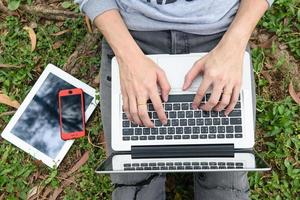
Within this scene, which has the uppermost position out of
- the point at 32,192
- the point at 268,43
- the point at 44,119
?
the point at 268,43

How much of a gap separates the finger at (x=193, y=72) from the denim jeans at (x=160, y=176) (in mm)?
137

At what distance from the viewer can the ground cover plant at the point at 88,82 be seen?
2.22m

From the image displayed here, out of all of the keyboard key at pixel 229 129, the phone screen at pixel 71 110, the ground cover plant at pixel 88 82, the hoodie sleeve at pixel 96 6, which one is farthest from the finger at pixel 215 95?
the phone screen at pixel 71 110

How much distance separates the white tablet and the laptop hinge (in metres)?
0.62

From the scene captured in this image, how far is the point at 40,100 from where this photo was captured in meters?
2.38

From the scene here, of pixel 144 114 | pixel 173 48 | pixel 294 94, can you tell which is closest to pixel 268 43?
pixel 294 94

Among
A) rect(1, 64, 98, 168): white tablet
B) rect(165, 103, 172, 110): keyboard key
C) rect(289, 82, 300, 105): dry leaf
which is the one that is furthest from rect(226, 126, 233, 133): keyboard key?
rect(1, 64, 98, 168): white tablet

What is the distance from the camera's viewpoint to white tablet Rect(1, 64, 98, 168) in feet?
7.66

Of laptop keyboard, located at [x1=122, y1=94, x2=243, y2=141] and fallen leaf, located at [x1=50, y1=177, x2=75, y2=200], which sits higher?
laptop keyboard, located at [x1=122, y1=94, x2=243, y2=141]

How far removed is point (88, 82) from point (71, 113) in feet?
0.56

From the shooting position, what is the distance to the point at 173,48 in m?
1.87

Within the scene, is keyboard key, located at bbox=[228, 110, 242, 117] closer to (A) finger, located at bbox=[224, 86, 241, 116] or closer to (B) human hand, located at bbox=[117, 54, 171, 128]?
(A) finger, located at bbox=[224, 86, 241, 116]

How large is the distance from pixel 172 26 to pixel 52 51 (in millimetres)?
835

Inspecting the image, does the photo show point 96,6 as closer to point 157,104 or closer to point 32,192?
point 157,104
